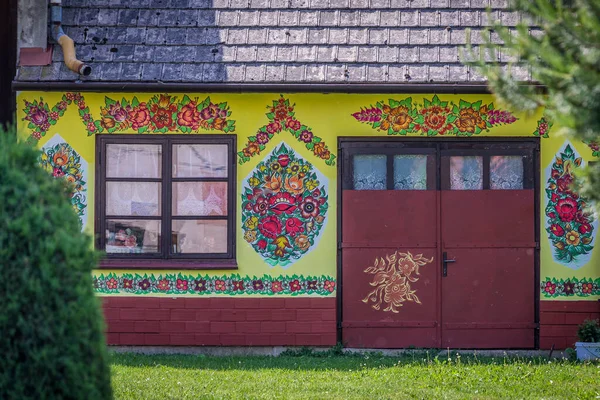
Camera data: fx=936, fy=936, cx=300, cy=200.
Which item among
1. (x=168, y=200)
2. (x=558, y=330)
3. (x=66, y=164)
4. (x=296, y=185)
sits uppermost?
(x=66, y=164)

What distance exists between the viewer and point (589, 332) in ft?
34.1

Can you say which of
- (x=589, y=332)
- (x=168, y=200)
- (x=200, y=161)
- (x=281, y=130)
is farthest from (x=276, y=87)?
(x=589, y=332)

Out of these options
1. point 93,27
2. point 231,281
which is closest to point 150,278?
point 231,281

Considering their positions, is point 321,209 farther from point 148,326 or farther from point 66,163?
point 66,163

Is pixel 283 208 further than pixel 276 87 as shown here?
Yes

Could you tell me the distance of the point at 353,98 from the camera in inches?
425

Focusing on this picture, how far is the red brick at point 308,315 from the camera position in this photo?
1076cm

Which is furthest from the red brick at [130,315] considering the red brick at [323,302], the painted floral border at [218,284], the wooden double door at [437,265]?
the wooden double door at [437,265]

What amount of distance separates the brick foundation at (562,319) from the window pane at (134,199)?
4622 mm

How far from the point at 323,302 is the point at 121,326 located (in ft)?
7.71

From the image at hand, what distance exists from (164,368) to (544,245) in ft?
14.9

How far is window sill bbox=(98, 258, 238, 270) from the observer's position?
35.2 ft

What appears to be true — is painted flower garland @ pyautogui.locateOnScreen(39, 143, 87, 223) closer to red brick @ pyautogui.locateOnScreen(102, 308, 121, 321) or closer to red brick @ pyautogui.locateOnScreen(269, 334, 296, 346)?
red brick @ pyautogui.locateOnScreen(102, 308, 121, 321)

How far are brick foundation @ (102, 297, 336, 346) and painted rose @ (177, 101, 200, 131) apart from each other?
2016mm
